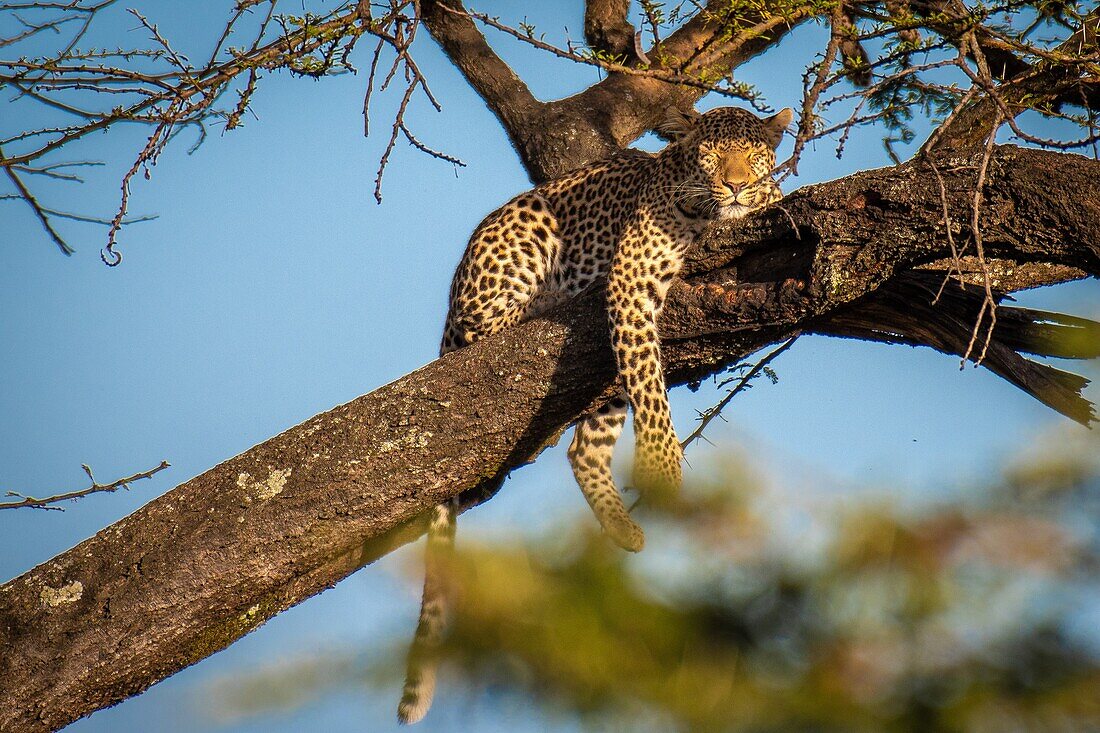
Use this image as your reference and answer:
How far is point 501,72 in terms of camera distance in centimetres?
833

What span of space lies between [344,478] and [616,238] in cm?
239

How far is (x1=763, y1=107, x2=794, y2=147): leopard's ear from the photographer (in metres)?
6.85

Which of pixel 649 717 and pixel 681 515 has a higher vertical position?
pixel 681 515

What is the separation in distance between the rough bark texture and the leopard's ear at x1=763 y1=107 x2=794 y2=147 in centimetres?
187

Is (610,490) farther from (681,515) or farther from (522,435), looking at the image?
(681,515)

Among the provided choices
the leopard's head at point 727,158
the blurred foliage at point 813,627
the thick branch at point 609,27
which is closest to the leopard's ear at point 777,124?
the leopard's head at point 727,158

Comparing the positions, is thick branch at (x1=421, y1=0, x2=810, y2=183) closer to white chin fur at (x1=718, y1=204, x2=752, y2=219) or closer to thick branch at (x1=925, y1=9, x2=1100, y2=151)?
white chin fur at (x1=718, y1=204, x2=752, y2=219)

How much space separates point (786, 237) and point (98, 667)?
341 centimetres

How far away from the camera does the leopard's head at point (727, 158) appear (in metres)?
6.20

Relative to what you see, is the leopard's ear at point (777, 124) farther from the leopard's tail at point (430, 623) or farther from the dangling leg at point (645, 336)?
the leopard's tail at point (430, 623)

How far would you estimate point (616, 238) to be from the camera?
21.8ft

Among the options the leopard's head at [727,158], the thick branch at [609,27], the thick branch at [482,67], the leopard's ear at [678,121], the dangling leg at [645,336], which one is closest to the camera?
the dangling leg at [645,336]

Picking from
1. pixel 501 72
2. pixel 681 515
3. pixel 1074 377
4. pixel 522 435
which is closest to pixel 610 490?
pixel 522 435

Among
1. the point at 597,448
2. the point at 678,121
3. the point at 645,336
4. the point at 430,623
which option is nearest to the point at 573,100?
the point at 678,121
